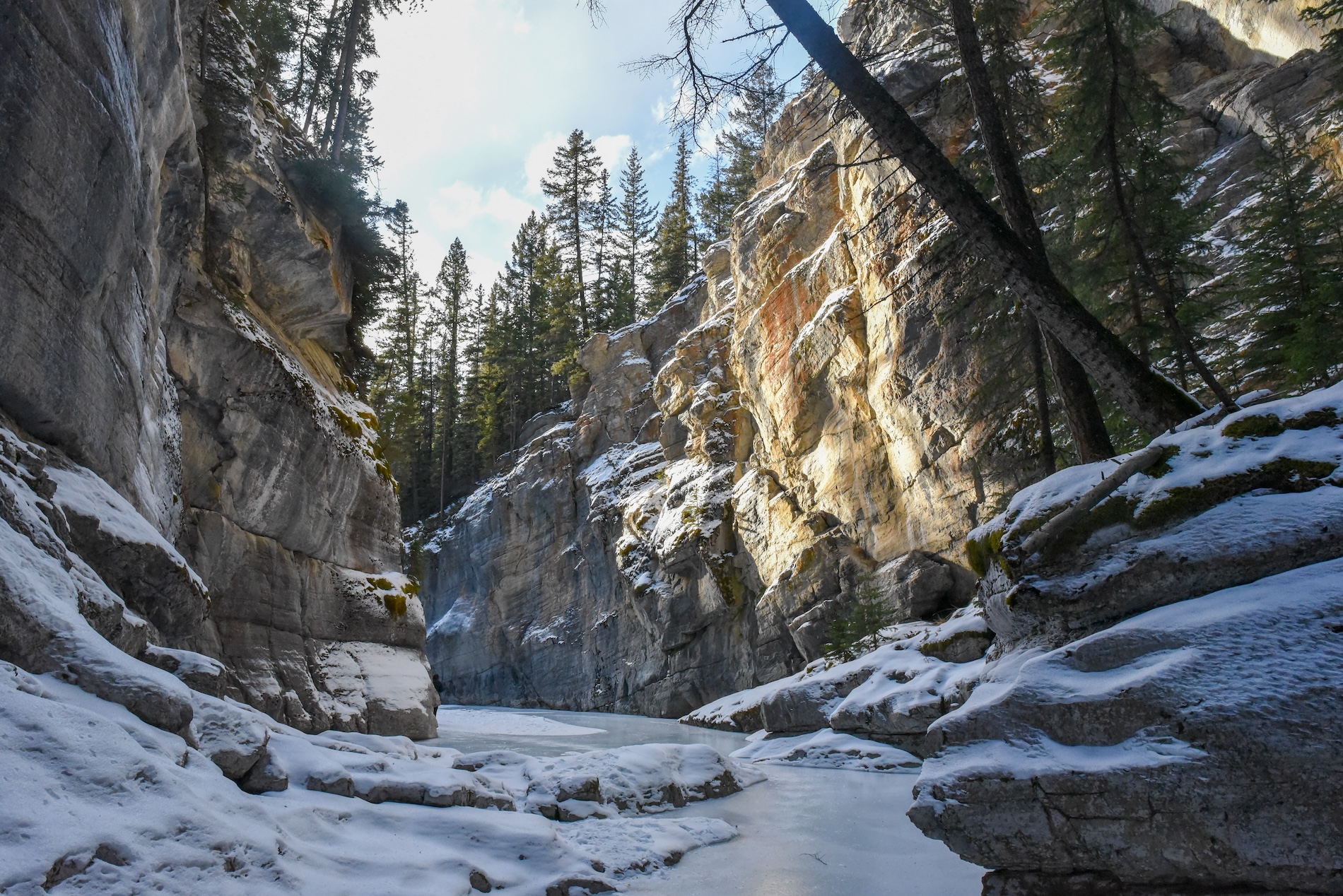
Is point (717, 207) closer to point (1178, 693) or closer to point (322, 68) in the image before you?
point (322, 68)

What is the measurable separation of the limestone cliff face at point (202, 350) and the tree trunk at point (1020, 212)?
30.1ft

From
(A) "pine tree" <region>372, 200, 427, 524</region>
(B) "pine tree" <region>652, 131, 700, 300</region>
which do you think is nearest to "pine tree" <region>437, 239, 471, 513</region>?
(A) "pine tree" <region>372, 200, 427, 524</region>

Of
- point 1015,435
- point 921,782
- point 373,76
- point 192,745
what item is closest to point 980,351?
point 1015,435

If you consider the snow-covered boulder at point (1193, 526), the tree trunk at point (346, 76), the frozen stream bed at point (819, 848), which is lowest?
the frozen stream bed at point (819, 848)

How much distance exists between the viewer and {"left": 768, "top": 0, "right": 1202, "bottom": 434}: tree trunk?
20.0 feet

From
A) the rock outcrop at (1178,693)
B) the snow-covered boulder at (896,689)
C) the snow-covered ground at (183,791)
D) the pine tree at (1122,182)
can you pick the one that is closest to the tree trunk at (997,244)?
the rock outcrop at (1178,693)

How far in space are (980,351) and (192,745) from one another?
1396 centimetres

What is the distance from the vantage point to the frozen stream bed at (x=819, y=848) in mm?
5105

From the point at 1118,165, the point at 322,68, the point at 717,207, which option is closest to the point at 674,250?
the point at 717,207

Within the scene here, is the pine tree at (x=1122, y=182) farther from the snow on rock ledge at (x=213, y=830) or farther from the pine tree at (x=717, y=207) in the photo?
the pine tree at (x=717, y=207)

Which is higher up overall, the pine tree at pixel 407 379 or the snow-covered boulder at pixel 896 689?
the pine tree at pixel 407 379

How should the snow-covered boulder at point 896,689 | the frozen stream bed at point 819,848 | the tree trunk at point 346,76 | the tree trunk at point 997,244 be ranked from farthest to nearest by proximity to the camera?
the tree trunk at point 346,76 → the snow-covered boulder at point 896,689 → the tree trunk at point 997,244 → the frozen stream bed at point 819,848

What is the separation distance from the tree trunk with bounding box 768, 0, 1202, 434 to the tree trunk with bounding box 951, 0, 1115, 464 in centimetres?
30

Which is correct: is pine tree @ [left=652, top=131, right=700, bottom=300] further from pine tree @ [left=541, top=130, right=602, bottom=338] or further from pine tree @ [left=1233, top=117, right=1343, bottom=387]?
pine tree @ [left=1233, top=117, right=1343, bottom=387]
